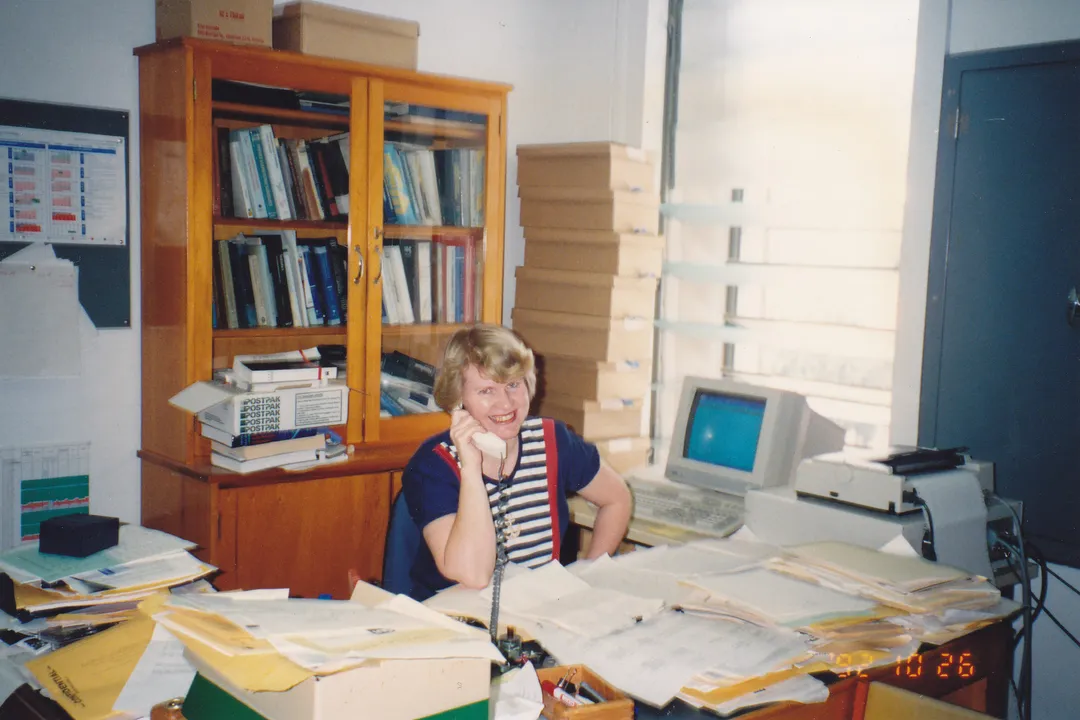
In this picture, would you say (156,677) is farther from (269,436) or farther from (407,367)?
(407,367)

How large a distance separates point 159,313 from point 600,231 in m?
1.52

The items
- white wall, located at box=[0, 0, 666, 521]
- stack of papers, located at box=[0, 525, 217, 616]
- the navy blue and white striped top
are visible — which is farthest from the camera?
white wall, located at box=[0, 0, 666, 521]

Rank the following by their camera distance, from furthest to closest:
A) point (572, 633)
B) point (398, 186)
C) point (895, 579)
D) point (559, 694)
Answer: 1. point (398, 186)
2. point (895, 579)
3. point (572, 633)
4. point (559, 694)

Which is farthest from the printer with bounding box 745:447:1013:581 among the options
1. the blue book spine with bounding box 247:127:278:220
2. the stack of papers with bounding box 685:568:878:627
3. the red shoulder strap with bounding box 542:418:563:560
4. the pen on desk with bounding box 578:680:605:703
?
the blue book spine with bounding box 247:127:278:220

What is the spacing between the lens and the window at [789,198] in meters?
3.25

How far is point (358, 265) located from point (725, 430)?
131 centimetres

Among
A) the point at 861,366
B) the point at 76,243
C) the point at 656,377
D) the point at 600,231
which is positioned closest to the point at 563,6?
the point at 600,231

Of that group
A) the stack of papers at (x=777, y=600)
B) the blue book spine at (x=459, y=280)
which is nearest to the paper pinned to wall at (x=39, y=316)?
the blue book spine at (x=459, y=280)

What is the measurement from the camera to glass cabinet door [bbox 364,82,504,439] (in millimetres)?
3217

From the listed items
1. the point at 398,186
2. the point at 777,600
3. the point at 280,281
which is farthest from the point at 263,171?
the point at 777,600

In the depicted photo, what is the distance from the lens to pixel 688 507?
2.72m

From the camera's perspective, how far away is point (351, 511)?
3.03 metres

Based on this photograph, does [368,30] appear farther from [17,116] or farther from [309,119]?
[17,116]

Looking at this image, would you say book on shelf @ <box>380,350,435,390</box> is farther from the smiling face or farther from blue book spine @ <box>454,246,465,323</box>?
the smiling face
